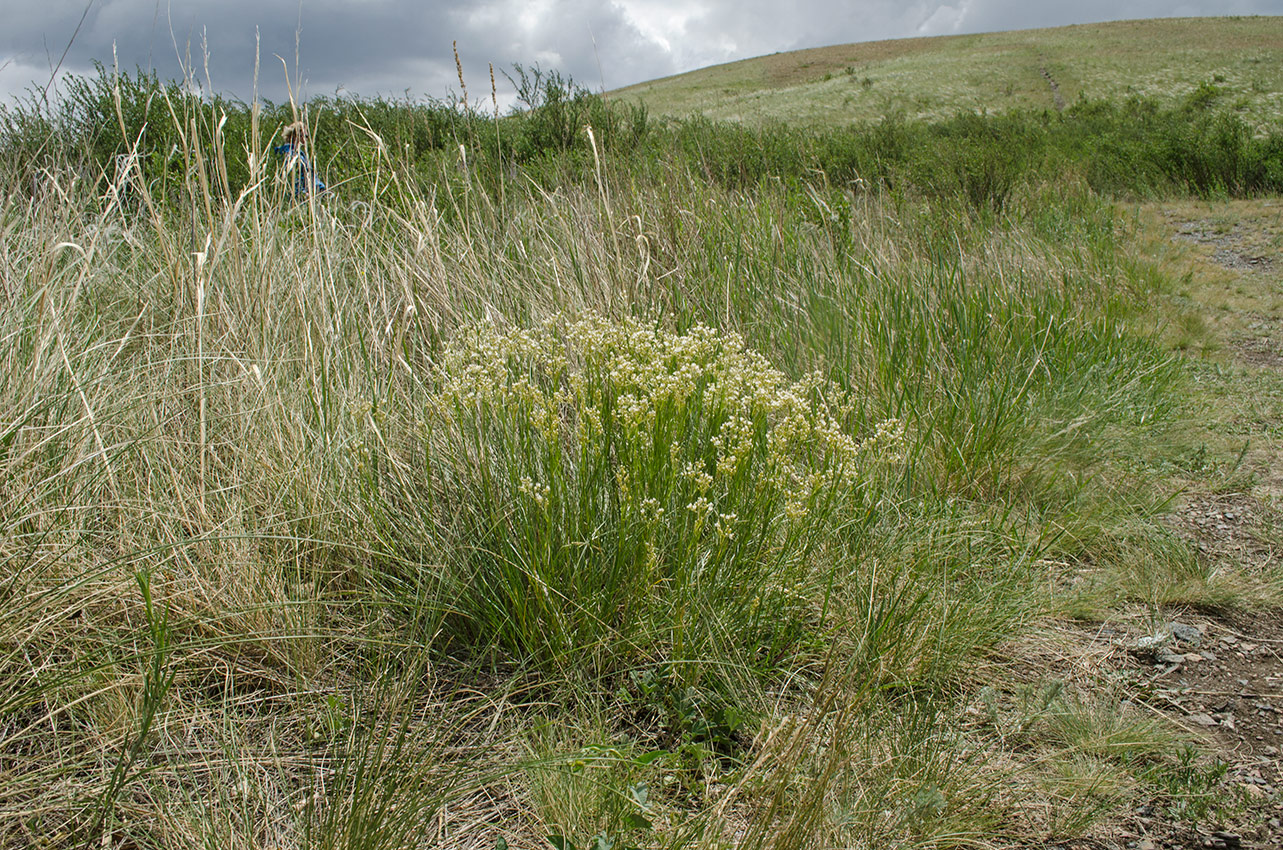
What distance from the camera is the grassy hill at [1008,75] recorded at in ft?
111

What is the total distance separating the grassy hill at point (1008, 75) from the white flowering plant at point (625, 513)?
85.7 feet

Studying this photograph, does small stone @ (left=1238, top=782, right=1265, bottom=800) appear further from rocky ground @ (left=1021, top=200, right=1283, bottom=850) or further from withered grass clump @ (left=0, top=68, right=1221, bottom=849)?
withered grass clump @ (left=0, top=68, right=1221, bottom=849)

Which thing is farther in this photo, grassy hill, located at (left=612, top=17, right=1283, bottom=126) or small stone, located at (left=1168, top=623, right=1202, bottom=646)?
grassy hill, located at (left=612, top=17, right=1283, bottom=126)

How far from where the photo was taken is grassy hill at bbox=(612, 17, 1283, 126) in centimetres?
3378

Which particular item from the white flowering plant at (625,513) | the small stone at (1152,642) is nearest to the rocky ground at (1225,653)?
the small stone at (1152,642)

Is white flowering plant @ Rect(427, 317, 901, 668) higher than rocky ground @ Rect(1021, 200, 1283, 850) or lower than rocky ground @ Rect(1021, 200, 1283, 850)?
higher

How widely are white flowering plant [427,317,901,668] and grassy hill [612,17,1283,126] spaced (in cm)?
2613

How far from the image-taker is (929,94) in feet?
123

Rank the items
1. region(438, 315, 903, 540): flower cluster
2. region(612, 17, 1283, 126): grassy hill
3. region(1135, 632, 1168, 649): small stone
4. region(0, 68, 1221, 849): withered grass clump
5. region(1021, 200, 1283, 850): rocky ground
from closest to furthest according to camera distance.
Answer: region(0, 68, 1221, 849): withered grass clump < region(1021, 200, 1283, 850): rocky ground < region(438, 315, 903, 540): flower cluster < region(1135, 632, 1168, 649): small stone < region(612, 17, 1283, 126): grassy hill

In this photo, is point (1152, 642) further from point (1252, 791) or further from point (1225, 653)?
point (1252, 791)

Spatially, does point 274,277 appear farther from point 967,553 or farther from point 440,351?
point 967,553

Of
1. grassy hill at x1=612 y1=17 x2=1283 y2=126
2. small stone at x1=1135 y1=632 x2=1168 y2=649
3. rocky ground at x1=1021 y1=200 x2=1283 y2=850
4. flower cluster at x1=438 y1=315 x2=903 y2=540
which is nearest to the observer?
rocky ground at x1=1021 y1=200 x2=1283 y2=850

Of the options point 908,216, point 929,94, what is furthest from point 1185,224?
point 929,94

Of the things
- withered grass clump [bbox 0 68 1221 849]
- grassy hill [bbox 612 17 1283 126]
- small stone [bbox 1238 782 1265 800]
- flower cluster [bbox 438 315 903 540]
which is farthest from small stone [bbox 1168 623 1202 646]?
grassy hill [bbox 612 17 1283 126]
